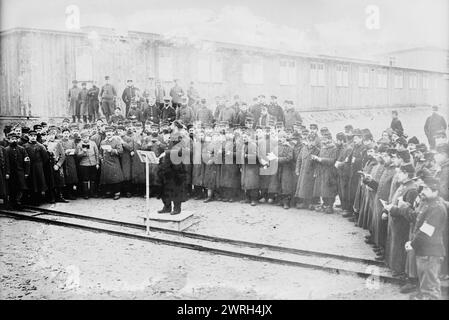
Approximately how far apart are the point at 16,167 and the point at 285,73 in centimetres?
1216

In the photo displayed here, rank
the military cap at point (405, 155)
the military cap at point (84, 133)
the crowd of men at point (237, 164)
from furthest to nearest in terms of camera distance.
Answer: the military cap at point (84, 133) < the crowd of men at point (237, 164) < the military cap at point (405, 155)

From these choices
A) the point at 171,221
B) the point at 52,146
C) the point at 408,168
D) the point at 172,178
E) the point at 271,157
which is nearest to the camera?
the point at 408,168

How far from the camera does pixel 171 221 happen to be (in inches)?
351

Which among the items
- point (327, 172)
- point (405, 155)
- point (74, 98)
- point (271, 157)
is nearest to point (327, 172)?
point (327, 172)

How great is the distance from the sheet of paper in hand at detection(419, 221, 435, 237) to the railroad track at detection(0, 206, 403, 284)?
1117 millimetres

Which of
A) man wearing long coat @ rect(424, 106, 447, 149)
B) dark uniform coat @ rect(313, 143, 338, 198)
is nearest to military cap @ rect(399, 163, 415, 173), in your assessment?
dark uniform coat @ rect(313, 143, 338, 198)

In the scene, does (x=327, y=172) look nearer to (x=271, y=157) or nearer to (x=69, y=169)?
(x=271, y=157)

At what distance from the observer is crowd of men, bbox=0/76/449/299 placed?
718 cm

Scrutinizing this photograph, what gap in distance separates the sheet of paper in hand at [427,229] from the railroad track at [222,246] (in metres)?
1.12

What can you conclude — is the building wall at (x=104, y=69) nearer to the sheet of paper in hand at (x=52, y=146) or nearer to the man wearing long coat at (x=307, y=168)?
the sheet of paper in hand at (x=52, y=146)

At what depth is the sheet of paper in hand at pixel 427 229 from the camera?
5371 mm

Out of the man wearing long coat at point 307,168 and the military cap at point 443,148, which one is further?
the man wearing long coat at point 307,168

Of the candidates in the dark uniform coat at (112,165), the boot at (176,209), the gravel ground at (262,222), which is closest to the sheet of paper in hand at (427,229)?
the gravel ground at (262,222)

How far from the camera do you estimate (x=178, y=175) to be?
913cm
